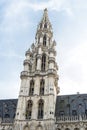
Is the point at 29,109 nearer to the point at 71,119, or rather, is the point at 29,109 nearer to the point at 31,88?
the point at 31,88

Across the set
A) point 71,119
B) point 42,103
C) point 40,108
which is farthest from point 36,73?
point 71,119

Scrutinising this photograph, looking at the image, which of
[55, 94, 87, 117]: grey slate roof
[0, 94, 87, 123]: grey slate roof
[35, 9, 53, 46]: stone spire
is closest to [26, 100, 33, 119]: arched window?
[0, 94, 87, 123]: grey slate roof

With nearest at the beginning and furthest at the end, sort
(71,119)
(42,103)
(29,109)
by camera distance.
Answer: (71,119) < (29,109) < (42,103)

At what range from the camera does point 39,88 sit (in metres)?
61.8

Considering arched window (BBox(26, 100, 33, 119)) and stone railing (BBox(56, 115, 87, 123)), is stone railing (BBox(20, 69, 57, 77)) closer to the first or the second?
arched window (BBox(26, 100, 33, 119))

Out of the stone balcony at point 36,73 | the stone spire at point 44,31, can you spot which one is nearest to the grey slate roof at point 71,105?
the stone balcony at point 36,73

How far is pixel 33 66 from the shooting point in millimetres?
67062

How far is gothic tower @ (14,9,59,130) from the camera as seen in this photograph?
56.3 m

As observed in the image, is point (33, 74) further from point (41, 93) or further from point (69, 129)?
point (69, 129)

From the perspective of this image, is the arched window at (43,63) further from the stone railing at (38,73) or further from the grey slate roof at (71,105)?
the grey slate roof at (71,105)

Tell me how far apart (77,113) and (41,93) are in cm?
826

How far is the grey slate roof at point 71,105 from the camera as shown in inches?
2330

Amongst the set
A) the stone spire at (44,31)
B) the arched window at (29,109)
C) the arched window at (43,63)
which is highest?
the stone spire at (44,31)

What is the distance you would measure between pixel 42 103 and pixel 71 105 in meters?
6.44
